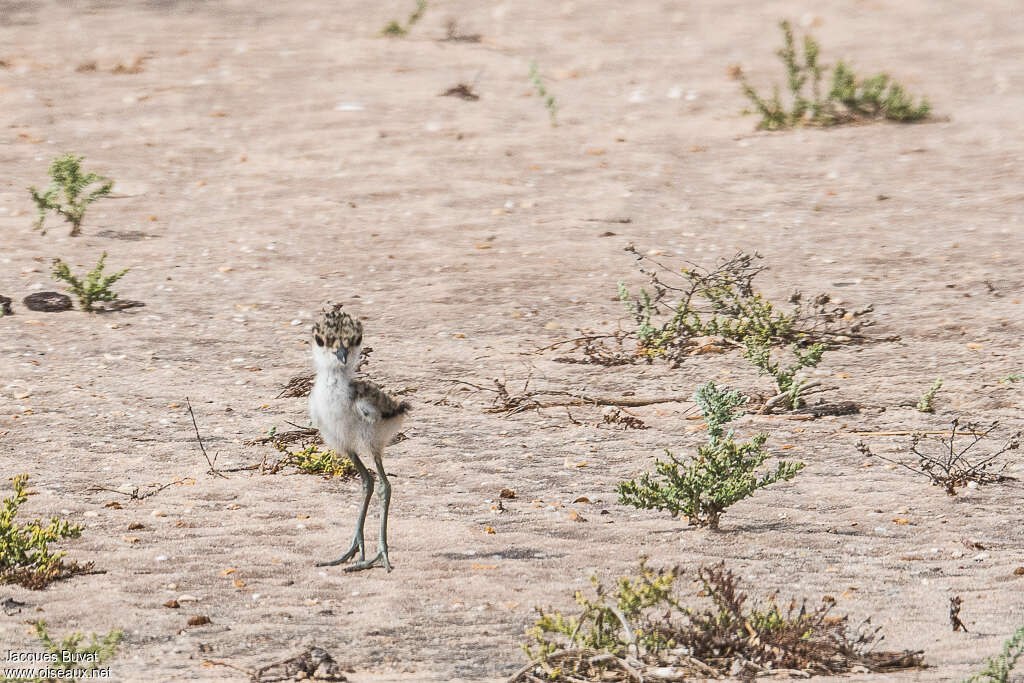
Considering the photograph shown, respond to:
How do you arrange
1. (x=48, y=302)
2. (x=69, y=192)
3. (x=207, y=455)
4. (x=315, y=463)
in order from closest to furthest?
(x=315, y=463), (x=207, y=455), (x=48, y=302), (x=69, y=192)

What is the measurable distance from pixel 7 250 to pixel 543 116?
5.53 m

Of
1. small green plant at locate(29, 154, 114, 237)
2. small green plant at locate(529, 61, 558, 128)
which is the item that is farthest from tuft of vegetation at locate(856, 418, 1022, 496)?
small green plant at locate(529, 61, 558, 128)

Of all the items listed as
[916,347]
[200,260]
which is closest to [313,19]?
[200,260]

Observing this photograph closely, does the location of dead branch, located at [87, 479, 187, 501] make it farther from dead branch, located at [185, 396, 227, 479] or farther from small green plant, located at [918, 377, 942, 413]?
small green plant, located at [918, 377, 942, 413]

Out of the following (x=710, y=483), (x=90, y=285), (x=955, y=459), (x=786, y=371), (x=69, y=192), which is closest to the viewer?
(x=710, y=483)

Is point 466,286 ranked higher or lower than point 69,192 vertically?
lower

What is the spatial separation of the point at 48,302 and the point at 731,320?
420 centimetres

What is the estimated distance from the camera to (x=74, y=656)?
12.8 feet

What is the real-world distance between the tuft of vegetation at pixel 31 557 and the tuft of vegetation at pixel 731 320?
12.1 feet

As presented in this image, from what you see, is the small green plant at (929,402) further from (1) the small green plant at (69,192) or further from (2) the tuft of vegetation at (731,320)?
(1) the small green plant at (69,192)

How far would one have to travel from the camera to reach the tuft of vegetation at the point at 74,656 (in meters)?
3.79

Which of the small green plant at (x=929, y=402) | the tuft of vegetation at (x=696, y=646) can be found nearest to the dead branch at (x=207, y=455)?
the tuft of vegetation at (x=696, y=646)

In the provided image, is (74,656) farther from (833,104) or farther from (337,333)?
(833,104)

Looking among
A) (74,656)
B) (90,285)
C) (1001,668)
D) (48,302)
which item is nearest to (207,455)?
(90,285)
